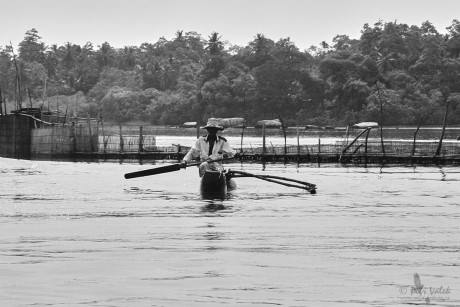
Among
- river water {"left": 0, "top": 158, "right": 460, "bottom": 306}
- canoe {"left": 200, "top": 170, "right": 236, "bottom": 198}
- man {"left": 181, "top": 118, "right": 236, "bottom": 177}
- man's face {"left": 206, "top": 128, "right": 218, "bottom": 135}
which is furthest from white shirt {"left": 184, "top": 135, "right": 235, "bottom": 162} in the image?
river water {"left": 0, "top": 158, "right": 460, "bottom": 306}

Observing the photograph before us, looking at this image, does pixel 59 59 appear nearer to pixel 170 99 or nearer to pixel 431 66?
pixel 170 99

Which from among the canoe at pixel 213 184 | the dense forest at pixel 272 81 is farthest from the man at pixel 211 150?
the dense forest at pixel 272 81

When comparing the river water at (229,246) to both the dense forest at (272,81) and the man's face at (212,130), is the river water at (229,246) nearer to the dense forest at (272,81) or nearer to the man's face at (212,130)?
A: the man's face at (212,130)

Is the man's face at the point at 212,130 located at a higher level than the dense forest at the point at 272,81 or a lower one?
lower

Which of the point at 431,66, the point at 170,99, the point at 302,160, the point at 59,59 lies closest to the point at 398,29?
the point at 431,66

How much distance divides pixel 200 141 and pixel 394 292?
1277cm

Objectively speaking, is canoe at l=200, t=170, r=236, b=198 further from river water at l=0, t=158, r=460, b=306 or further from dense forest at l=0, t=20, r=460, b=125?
dense forest at l=0, t=20, r=460, b=125

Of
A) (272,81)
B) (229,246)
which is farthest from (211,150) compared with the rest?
(272,81)

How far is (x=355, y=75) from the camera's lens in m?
135

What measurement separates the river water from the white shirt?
4.04 feet

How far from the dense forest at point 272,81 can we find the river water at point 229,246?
85.6 m

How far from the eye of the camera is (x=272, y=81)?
147 metres

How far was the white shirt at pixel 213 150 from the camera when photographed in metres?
24.0

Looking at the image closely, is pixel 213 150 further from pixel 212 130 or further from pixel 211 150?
pixel 212 130
